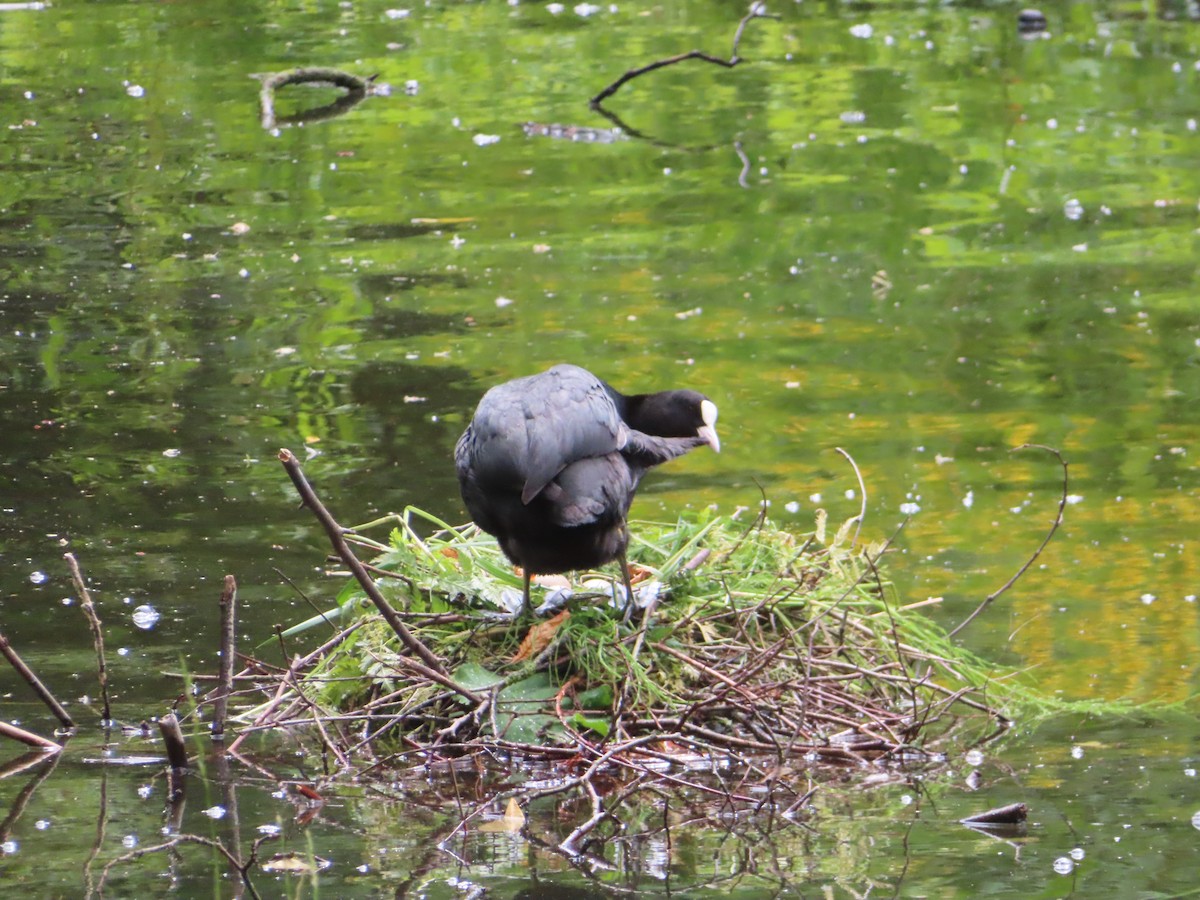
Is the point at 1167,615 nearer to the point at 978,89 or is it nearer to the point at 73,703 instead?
the point at 73,703

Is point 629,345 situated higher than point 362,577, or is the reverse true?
point 362,577

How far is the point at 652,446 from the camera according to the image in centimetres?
531

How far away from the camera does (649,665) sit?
16.9 ft

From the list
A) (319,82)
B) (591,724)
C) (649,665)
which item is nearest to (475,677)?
(591,724)

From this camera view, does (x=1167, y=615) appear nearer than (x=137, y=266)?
Yes

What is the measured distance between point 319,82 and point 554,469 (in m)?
12.1

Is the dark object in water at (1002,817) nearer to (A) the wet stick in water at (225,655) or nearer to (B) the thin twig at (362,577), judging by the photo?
(B) the thin twig at (362,577)

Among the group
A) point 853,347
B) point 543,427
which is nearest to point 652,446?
point 543,427

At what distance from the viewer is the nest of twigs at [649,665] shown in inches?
198

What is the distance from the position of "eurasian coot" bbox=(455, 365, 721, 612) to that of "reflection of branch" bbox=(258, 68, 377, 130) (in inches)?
406

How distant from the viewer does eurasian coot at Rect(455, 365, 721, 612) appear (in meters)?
4.91

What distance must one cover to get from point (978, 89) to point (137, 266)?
8733 mm

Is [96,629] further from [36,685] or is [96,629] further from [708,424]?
[708,424]

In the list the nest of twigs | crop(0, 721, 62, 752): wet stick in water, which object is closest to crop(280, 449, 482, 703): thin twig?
the nest of twigs
